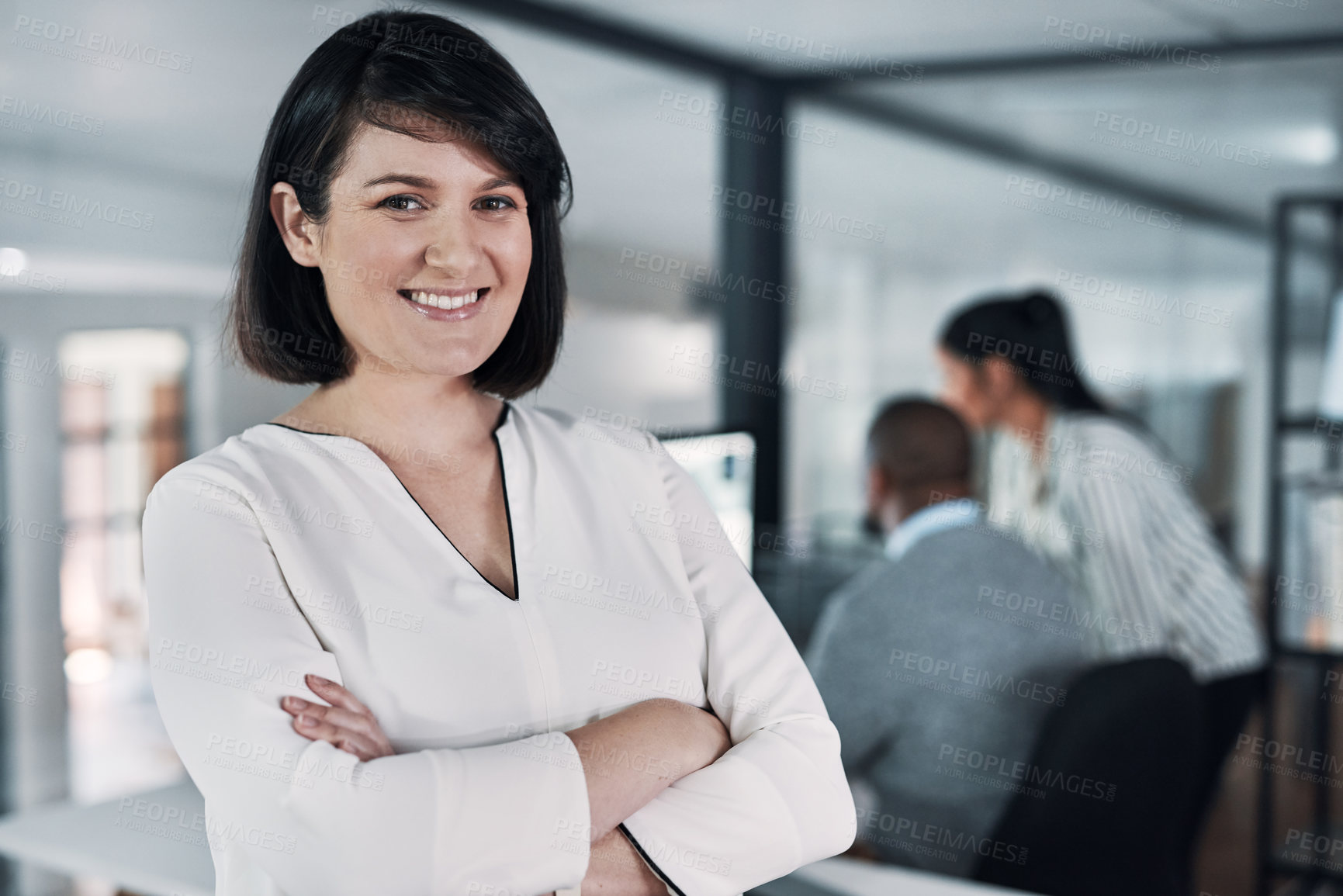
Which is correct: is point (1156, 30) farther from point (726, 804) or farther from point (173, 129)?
point (726, 804)

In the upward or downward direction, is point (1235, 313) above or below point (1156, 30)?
below

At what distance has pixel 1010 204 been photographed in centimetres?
360

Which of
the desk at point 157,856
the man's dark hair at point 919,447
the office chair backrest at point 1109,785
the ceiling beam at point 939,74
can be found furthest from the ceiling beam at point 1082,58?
the desk at point 157,856

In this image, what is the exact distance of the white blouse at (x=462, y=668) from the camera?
2.99 feet

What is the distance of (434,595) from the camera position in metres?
1.02

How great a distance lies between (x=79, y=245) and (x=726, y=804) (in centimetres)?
191

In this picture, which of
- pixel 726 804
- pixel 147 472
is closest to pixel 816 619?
pixel 147 472

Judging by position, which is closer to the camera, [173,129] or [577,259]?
[173,129]

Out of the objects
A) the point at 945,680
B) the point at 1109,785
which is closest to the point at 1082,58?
the point at 945,680

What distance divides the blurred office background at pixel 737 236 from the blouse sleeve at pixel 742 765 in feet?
2.65

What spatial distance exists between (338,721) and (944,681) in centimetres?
126

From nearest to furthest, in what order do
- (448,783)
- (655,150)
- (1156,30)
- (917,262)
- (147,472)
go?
(448,783), (147,472), (1156,30), (655,150), (917,262)

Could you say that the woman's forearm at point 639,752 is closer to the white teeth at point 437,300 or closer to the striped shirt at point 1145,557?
the white teeth at point 437,300

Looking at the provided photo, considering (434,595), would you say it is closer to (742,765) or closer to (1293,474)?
(742,765)
